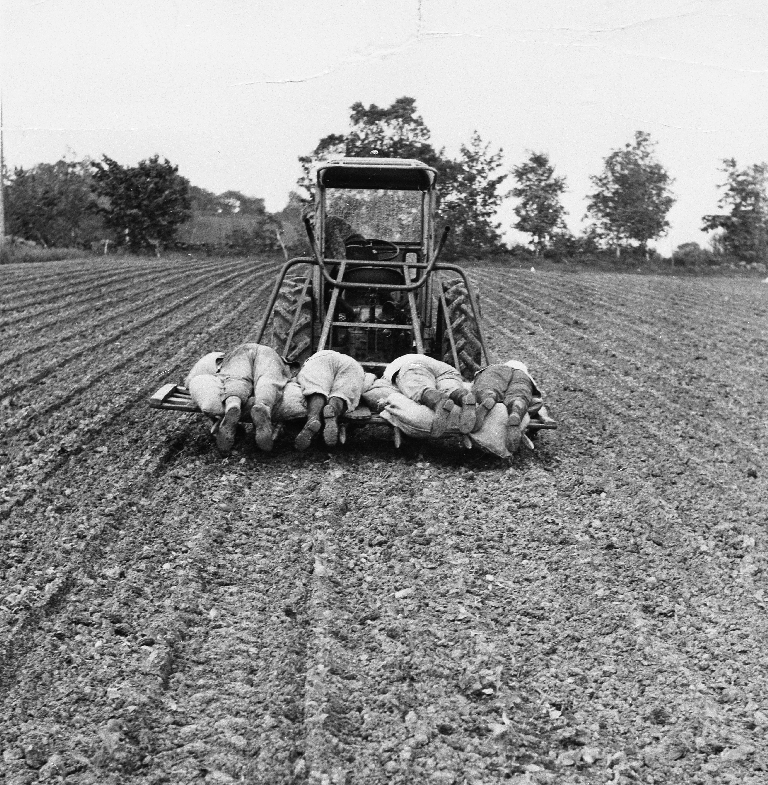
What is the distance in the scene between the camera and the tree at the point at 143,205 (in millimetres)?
37719

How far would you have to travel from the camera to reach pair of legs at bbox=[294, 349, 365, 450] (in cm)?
596

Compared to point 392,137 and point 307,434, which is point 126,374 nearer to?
point 307,434

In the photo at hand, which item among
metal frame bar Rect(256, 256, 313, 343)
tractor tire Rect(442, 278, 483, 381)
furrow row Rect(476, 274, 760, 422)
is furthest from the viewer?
furrow row Rect(476, 274, 760, 422)

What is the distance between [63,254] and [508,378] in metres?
24.1

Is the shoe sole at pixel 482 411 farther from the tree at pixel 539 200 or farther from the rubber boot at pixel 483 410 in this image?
the tree at pixel 539 200

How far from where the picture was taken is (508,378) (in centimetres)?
629

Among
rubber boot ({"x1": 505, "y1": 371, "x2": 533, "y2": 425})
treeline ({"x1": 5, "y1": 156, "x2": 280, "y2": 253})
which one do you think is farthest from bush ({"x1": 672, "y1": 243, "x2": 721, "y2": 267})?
rubber boot ({"x1": 505, "y1": 371, "x2": 533, "y2": 425})

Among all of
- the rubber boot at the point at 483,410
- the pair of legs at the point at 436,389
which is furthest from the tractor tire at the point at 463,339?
the rubber boot at the point at 483,410

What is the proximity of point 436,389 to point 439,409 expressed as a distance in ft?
0.89

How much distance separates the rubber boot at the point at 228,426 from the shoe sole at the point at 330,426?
52 cm

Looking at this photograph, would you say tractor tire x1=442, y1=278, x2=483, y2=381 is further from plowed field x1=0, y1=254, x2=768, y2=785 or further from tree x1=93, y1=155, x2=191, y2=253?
tree x1=93, y1=155, x2=191, y2=253

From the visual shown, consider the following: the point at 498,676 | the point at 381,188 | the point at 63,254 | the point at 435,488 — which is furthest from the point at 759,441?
the point at 63,254

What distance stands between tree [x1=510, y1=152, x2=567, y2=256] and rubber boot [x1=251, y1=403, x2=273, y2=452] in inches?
1104

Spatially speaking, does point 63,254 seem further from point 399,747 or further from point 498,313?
point 399,747
